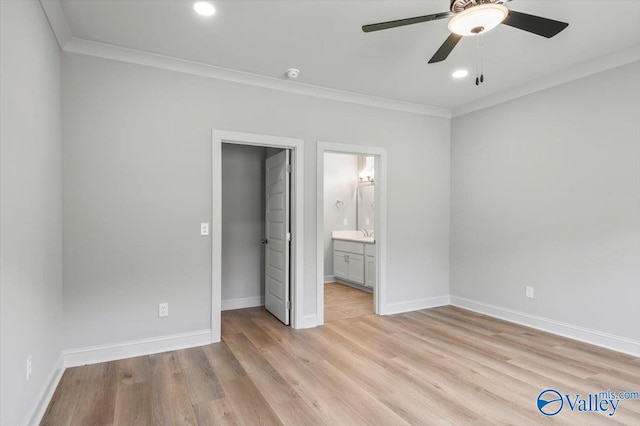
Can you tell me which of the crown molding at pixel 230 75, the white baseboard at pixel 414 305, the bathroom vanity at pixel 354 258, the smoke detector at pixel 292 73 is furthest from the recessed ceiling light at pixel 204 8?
the bathroom vanity at pixel 354 258

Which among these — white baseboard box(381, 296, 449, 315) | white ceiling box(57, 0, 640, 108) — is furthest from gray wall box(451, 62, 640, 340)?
white ceiling box(57, 0, 640, 108)

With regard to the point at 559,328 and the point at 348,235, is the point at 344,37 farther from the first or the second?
the point at 348,235

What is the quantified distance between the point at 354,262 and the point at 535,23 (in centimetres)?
461

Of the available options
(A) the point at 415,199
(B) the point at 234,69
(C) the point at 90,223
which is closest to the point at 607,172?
(A) the point at 415,199

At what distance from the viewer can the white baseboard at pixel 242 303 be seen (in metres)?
4.78

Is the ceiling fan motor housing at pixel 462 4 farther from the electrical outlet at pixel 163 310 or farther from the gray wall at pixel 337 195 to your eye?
the gray wall at pixel 337 195

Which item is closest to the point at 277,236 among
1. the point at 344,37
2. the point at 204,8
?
the point at 344,37

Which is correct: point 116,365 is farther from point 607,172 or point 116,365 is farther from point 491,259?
point 607,172

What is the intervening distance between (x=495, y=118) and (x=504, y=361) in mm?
2954

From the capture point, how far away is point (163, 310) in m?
3.30

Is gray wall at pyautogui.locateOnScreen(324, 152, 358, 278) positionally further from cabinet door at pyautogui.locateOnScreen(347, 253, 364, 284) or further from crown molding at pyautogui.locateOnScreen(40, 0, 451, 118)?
crown molding at pyautogui.locateOnScreen(40, 0, 451, 118)

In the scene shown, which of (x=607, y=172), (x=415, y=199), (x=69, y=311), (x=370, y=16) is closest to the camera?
(x=370, y=16)

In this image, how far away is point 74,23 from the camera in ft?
8.98

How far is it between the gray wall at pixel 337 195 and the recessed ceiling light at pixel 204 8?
4.34 meters
